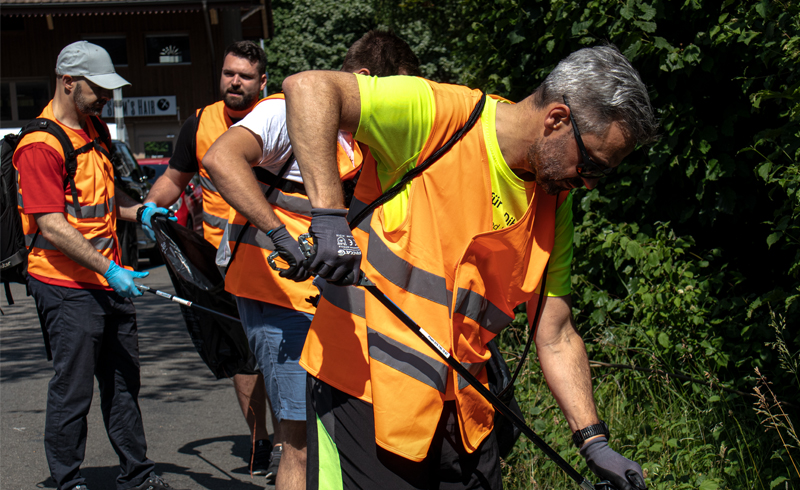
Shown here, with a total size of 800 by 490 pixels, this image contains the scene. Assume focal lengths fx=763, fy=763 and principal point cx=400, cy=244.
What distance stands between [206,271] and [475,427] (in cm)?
228

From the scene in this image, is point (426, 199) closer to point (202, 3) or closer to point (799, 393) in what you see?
point (799, 393)

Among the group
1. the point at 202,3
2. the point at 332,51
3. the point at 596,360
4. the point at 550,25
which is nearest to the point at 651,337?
the point at 596,360

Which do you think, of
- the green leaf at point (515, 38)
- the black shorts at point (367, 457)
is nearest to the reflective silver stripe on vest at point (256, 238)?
the black shorts at point (367, 457)

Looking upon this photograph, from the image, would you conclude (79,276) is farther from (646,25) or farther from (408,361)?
(646,25)

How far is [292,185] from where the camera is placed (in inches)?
118

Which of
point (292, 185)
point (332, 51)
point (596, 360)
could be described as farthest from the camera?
point (332, 51)

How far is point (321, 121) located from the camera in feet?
6.21

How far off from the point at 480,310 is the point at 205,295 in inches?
87.7

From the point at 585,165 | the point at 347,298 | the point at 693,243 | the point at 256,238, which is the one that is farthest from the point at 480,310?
the point at 693,243

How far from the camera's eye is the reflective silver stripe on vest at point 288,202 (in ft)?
9.84

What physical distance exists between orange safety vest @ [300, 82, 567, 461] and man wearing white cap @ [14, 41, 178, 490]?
193cm

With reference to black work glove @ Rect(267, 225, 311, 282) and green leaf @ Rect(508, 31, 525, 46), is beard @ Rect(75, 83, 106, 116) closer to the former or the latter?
black work glove @ Rect(267, 225, 311, 282)

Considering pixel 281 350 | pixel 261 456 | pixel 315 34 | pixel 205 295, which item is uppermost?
pixel 281 350

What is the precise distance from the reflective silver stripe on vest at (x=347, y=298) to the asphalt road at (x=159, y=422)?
244 cm
